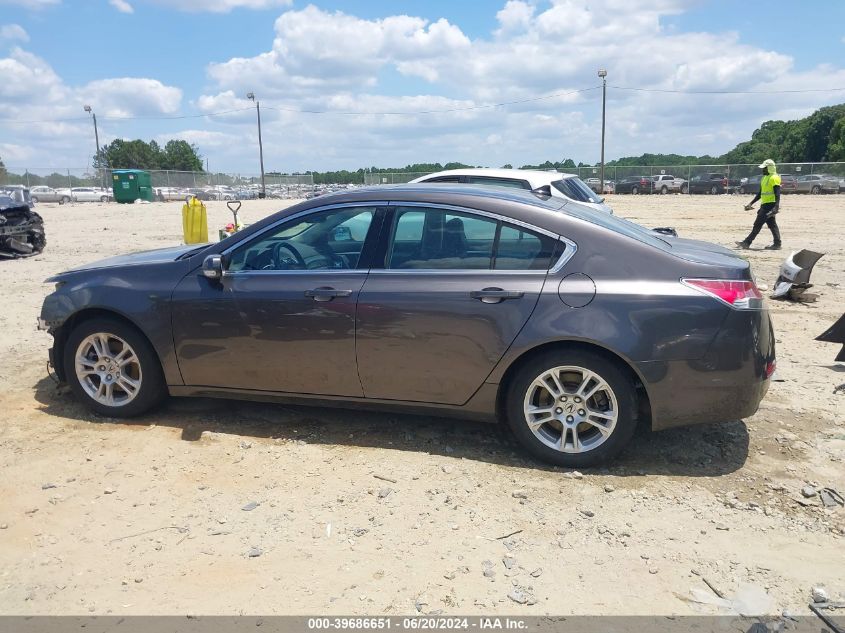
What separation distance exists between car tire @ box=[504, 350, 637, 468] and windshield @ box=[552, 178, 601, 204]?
6443 mm

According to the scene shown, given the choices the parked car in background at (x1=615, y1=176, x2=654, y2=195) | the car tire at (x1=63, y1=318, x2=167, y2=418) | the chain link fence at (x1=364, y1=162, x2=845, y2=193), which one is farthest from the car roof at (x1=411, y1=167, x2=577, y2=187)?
the parked car in background at (x1=615, y1=176, x2=654, y2=195)

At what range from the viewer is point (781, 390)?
544 centimetres

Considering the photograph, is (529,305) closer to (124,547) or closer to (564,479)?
(564,479)

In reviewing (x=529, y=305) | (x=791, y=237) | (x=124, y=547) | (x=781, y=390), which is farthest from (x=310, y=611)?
(x=791, y=237)

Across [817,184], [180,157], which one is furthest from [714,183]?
[180,157]

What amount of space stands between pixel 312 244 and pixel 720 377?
2670 mm

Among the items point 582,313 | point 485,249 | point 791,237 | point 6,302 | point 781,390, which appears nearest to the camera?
point 582,313

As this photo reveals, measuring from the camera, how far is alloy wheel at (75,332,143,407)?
4844 millimetres

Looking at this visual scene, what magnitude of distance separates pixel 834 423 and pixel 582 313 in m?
2.29

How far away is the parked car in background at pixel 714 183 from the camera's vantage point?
158 feet

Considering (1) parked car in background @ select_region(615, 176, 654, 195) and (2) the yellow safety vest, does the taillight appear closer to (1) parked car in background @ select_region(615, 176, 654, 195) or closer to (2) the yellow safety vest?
(2) the yellow safety vest

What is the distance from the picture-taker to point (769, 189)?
1410cm

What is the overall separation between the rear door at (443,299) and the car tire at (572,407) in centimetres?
25

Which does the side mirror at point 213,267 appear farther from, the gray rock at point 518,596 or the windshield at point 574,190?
the windshield at point 574,190
